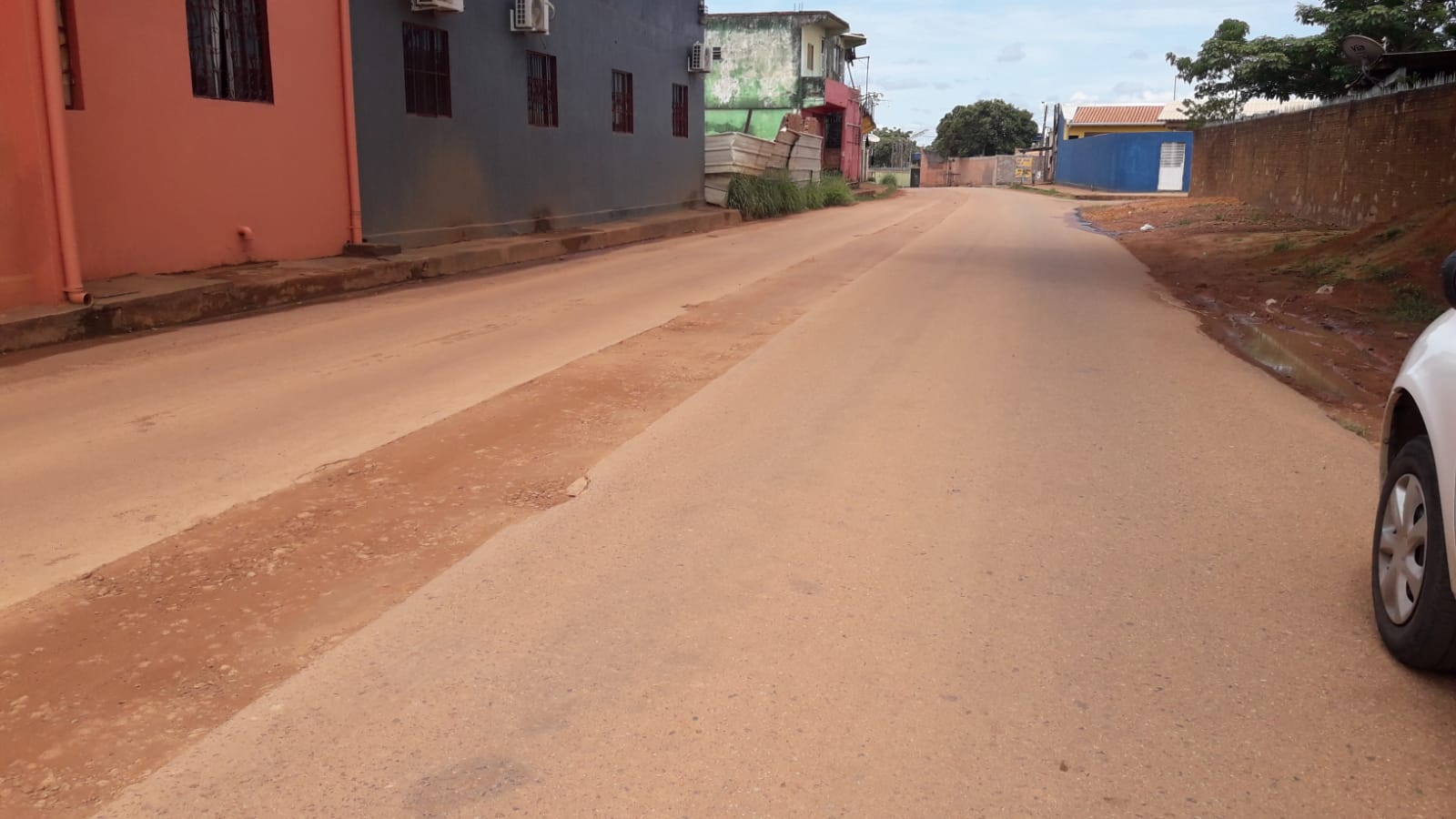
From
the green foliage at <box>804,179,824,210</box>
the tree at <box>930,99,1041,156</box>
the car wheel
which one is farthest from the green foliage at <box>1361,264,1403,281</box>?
the tree at <box>930,99,1041,156</box>

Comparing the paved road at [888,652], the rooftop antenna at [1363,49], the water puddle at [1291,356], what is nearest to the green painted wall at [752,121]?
the rooftop antenna at [1363,49]

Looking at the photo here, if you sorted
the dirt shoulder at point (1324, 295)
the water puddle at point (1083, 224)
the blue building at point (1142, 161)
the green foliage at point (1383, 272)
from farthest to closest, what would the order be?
the blue building at point (1142, 161)
the water puddle at point (1083, 224)
the green foliage at point (1383, 272)
the dirt shoulder at point (1324, 295)

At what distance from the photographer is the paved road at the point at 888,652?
287 cm

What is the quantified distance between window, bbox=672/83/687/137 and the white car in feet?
79.1

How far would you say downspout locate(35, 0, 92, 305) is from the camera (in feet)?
29.7

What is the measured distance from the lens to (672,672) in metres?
3.48

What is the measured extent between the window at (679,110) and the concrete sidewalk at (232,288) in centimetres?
1012

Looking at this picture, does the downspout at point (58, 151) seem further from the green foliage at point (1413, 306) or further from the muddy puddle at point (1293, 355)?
the green foliage at point (1413, 306)

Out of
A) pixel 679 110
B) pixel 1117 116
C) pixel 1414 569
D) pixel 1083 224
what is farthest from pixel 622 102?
pixel 1117 116

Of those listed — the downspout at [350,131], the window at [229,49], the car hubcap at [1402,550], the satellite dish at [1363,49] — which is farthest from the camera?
the satellite dish at [1363,49]

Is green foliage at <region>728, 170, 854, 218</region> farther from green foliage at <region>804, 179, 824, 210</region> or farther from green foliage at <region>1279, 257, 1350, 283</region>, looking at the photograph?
green foliage at <region>1279, 257, 1350, 283</region>

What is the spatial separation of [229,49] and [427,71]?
4.07 meters

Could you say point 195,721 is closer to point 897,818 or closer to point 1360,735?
point 897,818

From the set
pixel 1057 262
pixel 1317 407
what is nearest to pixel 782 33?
pixel 1057 262
